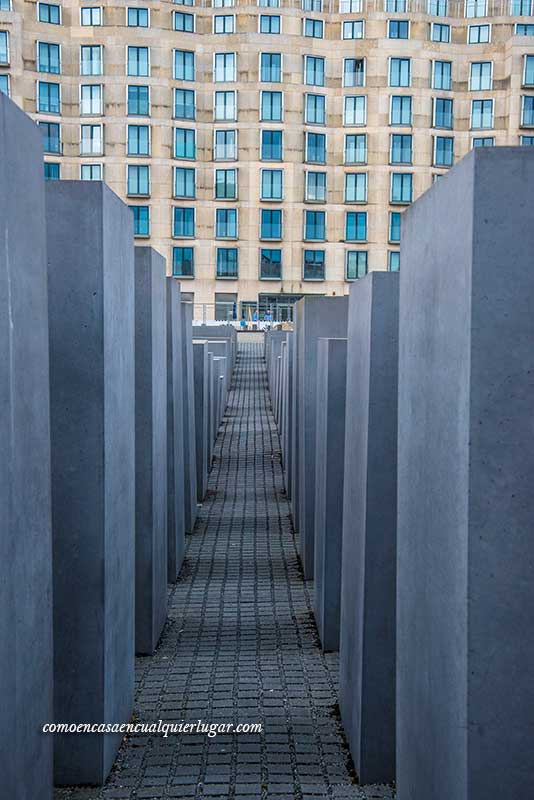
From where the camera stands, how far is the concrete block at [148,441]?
8.04m

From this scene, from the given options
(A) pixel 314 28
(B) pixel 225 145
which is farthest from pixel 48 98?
(A) pixel 314 28

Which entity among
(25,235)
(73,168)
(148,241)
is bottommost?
(25,235)

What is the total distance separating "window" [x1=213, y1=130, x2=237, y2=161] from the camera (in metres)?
56.9

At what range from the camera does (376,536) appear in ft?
19.3

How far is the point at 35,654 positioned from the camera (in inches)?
168

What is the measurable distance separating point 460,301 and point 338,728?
4104mm

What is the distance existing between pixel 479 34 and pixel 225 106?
47.3 feet

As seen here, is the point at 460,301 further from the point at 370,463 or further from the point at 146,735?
the point at 146,735

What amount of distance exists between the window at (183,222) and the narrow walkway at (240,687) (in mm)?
44081

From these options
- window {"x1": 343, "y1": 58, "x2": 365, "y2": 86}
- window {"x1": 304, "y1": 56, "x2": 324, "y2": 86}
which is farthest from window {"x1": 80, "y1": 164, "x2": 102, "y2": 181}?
window {"x1": 343, "y1": 58, "x2": 365, "y2": 86}

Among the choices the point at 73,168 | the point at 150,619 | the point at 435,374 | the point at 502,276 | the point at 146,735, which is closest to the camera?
the point at 502,276

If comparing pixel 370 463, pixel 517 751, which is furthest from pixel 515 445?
pixel 370 463

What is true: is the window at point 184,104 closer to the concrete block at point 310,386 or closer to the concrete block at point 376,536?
the concrete block at point 310,386

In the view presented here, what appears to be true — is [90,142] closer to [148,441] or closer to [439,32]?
[439,32]
